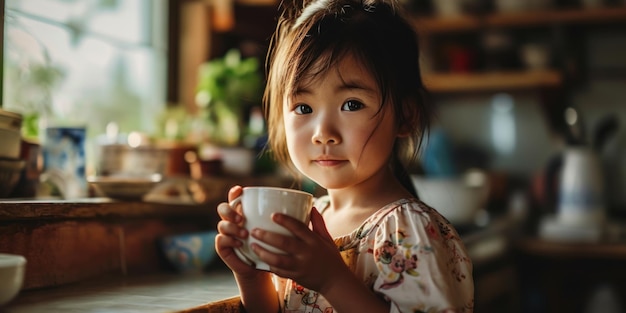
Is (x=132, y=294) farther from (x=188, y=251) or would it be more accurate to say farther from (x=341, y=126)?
(x=341, y=126)

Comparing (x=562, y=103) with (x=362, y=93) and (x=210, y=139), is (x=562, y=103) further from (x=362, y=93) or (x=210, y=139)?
(x=362, y=93)

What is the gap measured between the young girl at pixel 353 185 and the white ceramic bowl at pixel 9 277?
0.27 meters

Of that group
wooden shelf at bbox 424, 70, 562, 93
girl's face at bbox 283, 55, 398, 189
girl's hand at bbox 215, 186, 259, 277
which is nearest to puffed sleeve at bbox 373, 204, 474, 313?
girl's face at bbox 283, 55, 398, 189

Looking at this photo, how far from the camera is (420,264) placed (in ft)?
3.19

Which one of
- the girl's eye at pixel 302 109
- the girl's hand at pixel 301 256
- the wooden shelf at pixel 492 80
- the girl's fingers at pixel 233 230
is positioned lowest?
the girl's hand at pixel 301 256

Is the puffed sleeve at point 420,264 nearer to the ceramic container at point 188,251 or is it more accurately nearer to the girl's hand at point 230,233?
the girl's hand at point 230,233

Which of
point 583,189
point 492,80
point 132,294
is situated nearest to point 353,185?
point 132,294

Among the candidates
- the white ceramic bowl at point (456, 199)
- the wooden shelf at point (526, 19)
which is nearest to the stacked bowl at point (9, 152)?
Answer: the white ceramic bowl at point (456, 199)

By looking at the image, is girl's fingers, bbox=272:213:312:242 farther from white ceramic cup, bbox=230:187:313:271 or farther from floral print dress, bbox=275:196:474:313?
floral print dress, bbox=275:196:474:313

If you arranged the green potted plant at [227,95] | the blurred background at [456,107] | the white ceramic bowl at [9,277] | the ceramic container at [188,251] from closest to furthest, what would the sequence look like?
the white ceramic bowl at [9,277]
the ceramic container at [188,251]
the blurred background at [456,107]
the green potted plant at [227,95]

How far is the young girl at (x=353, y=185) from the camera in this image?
0.95m

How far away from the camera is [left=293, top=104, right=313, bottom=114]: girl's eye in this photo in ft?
3.70

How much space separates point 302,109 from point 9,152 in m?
0.57

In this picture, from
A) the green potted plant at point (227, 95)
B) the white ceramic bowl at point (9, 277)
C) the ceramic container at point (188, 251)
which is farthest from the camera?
the green potted plant at point (227, 95)
